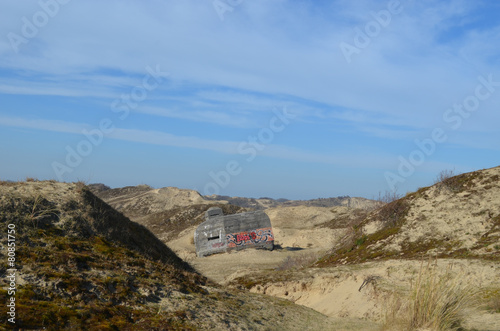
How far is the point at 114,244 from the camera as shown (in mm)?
12086

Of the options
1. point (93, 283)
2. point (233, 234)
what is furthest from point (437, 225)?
point (233, 234)

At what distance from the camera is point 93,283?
8719mm

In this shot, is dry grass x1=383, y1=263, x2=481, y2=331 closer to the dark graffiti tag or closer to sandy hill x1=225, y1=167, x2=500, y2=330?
sandy hill x1=225, y1=167, x2=500, y2=330

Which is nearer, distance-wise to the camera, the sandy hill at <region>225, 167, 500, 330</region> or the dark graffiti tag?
the sandy hill at <region>225, 167, 500, 330</region>

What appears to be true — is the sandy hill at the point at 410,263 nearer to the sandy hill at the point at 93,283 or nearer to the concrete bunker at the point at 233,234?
the sandy hill at the point at 93,283

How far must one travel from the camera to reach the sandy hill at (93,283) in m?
7.59

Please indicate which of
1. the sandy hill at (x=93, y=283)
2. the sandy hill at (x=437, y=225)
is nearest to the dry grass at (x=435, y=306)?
the sandy hill at (x=93, y=283)

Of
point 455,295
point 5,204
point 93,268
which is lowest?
point 455,295

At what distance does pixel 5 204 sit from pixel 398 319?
10.3 meters

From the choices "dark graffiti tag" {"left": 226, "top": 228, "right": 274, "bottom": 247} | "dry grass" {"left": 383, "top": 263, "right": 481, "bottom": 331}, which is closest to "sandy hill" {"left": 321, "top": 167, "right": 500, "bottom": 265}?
"dry grass" {"left": 383, "top": 263, "right": 481, "bottom": 331}

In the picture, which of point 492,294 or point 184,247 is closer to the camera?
point 492,294

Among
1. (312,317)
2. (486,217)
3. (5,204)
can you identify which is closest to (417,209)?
(486,217)

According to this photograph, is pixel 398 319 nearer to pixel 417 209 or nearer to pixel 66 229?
pixel 66 229

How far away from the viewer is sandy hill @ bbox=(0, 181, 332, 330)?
24.9 feet
